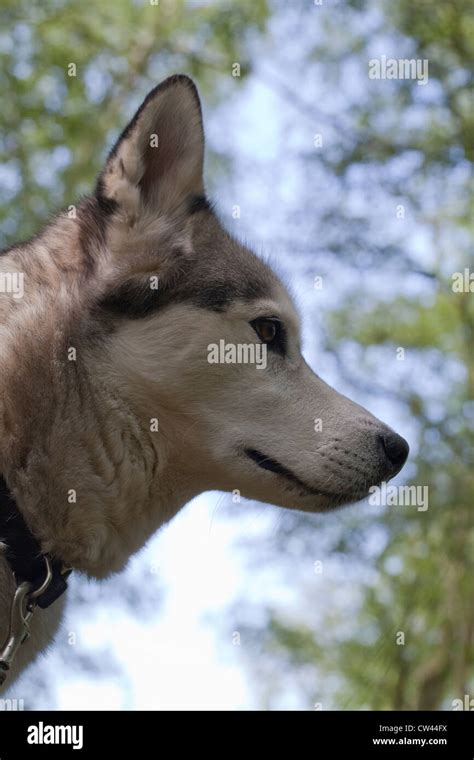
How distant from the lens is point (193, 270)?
170 inches

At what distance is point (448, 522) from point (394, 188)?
14.0 ft

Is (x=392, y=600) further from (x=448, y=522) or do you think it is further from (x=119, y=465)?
(x=119, y=465)

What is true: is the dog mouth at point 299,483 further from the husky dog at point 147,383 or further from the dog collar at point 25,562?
the dog collar at point 25,562

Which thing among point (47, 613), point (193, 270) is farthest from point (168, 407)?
point (47, 613)

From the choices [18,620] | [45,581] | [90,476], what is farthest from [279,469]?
[18,620]

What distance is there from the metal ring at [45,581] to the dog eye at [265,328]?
1399mm

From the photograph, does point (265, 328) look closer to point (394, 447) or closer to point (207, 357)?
point (207, 357)

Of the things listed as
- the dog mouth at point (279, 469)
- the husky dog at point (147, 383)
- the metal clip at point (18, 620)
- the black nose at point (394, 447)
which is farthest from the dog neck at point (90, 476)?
the black nose at point (394, 447)

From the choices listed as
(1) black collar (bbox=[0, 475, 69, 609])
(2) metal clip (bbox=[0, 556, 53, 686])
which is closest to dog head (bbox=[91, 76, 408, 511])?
(1) black collar (bbox=[0, 475, 69, 609])

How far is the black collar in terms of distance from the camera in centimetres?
362

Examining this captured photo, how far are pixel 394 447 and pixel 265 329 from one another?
0.81 metres

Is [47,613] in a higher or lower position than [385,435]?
lower

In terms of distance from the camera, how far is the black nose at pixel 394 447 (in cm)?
432

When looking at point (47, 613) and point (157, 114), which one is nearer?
point (47, 613)
